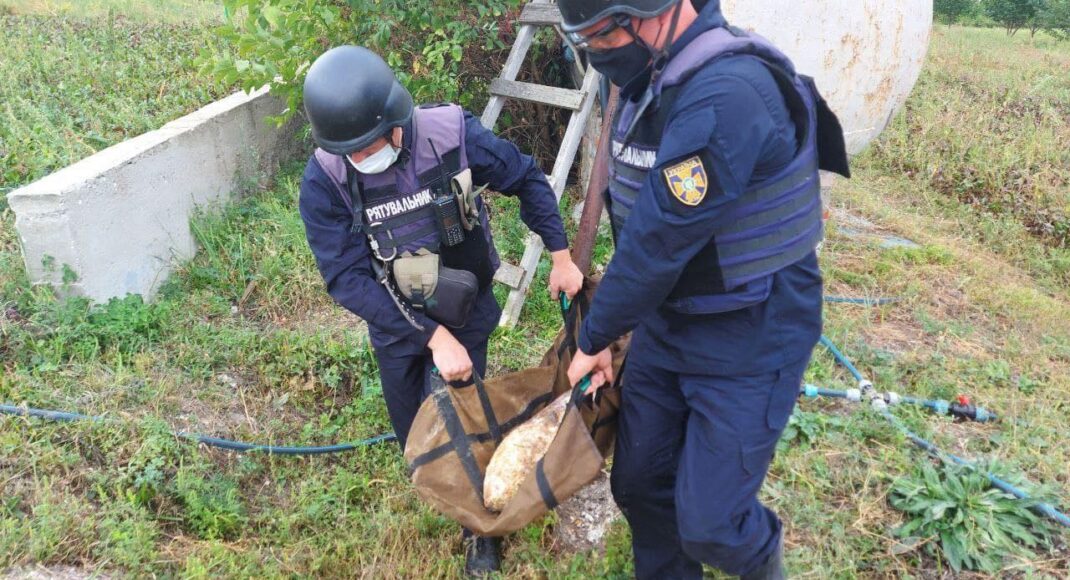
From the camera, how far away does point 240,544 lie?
2.71 meters

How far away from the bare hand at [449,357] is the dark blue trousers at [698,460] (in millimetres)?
504

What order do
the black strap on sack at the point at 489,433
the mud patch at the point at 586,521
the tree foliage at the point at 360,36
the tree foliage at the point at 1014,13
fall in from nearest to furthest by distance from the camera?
the black strap on sack at the point at 489,433 → the mud patch at the point at 586,521 → the tree foliage at the point at 360,36 → the tree foliage at the point at 1014,13

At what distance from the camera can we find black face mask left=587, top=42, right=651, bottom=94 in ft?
5.83

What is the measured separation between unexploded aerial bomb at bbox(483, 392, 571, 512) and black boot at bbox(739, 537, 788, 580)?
0.69 meters

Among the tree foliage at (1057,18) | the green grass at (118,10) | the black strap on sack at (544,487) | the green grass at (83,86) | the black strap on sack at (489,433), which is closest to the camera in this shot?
the black strap on sack at (544,487)

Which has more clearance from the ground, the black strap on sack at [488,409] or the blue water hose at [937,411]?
the black strap on sack at [488,409]

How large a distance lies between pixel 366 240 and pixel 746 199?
121 centimetres

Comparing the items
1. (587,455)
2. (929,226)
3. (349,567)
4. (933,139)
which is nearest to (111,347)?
(349,567)

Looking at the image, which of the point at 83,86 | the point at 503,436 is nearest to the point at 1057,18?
the point at 83,86

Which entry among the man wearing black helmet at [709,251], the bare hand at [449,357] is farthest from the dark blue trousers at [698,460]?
the bare hand at [449,357]

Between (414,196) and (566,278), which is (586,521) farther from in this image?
(414,196)

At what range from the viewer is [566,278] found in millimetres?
2566

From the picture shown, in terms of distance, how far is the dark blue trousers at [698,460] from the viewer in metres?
1.87

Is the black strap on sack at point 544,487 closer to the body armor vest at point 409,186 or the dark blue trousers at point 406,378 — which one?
the dark blue trousers at point 406,378
